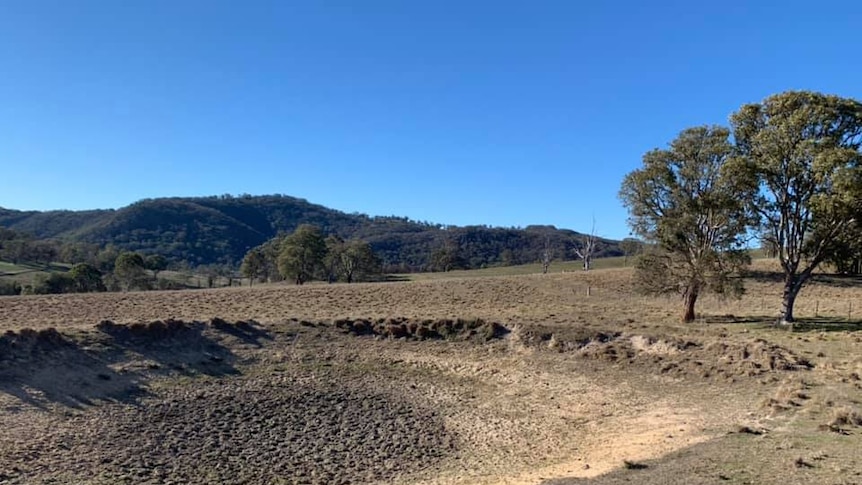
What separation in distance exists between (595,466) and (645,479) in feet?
8.06

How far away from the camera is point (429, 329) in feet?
106

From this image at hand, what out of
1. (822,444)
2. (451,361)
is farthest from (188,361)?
(822,444)

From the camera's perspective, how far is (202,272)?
164500 mm

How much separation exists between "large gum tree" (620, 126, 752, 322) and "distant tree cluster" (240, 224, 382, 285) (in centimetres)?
5409

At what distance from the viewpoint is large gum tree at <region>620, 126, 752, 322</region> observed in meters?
31.0

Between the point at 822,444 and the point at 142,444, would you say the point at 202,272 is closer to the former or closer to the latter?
the point at 142,444

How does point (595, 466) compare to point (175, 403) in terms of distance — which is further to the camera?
point (175, 403)

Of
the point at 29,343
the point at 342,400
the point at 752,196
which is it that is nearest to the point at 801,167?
the point at 752,196

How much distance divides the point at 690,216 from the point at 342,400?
2258cm

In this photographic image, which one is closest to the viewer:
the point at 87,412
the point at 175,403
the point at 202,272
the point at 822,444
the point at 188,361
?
the point at 822,444

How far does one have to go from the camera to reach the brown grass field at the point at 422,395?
14062 millimetres

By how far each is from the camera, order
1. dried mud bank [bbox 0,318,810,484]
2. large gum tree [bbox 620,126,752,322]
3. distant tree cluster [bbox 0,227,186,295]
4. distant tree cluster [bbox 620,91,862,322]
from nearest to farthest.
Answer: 1. dried mud bank [bbox 0,318,810,484]
2. distant tree cluster [bbox 620,91,862,322]
3. large gum tree [bbox 620,126,752,322]
4. distant tree cluster [bbox 0,227,186,295]

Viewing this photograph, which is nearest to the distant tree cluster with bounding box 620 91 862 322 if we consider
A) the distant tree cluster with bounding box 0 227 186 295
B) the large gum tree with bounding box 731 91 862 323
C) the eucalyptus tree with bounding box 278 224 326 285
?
the large gum tree with bounding box 731 91 862 323

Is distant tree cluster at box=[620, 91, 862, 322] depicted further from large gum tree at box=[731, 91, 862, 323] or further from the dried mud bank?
the dried mud bank
